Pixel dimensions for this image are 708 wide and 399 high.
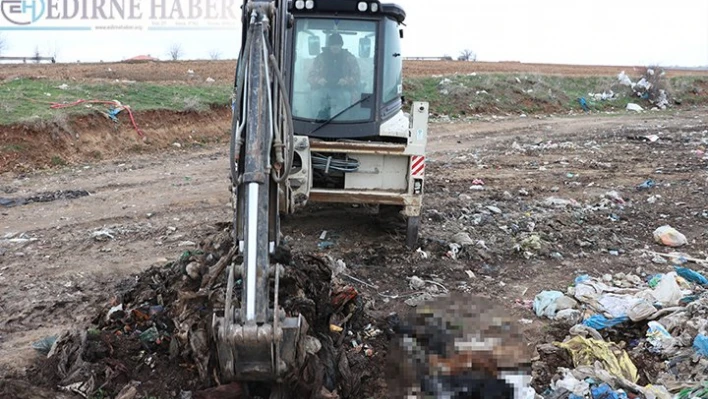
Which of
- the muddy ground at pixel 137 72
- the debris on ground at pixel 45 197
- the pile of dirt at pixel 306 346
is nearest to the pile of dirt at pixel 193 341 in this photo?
the pile of dirt at pixel 306 346

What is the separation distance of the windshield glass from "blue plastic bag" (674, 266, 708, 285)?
3256 millimetres

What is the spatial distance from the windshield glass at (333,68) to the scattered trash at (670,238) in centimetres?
352

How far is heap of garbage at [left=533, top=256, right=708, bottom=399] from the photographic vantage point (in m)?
3.78

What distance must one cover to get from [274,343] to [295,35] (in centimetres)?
416

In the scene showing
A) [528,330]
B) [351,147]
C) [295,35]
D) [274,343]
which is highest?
[295,35]

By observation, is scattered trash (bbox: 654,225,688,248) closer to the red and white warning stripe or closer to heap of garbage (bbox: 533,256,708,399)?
heap of garbage (bbox: 533,256,708,399)

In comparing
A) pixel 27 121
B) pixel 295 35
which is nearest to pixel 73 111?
pixel 27 121

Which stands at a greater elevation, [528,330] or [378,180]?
[378,180]

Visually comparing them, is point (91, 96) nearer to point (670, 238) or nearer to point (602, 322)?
point (670, 238)

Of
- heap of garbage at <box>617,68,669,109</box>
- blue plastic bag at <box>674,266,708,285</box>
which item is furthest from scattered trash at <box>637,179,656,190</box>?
heap of garbage at <box>617,68,669,109</box>

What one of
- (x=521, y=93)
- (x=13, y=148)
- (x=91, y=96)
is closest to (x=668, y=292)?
(x=13, y=148)

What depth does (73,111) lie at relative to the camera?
11.6 m

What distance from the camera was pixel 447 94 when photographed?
2019 cm

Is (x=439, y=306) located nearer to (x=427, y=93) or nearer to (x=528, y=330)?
(x=528, y=330)
